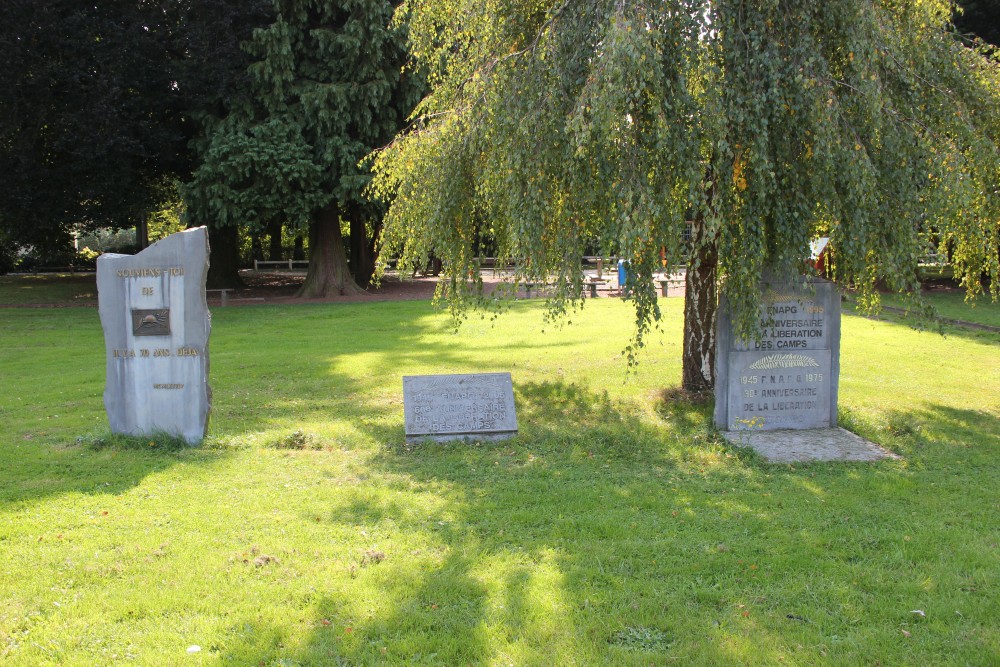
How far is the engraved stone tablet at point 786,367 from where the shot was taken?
337 inches

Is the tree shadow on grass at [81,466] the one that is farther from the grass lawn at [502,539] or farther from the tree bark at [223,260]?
the tree bark at [223,260]

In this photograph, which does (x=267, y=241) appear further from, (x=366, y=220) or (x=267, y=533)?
(x=267, y=533)

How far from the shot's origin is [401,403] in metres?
10.5

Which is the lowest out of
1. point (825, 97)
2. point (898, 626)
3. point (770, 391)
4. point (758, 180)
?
point (898, 626)

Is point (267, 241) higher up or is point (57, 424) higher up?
point (267, 241)

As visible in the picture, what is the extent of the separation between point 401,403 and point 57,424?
398 centimetres

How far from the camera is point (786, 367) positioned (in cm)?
866

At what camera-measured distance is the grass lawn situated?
424 cm

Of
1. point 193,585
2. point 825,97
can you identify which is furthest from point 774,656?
point 825,97

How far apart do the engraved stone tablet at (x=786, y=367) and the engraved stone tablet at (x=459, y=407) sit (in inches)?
90.3

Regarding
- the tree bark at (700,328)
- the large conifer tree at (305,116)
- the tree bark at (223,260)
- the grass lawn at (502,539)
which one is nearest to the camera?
the grass lawn at (502,539)

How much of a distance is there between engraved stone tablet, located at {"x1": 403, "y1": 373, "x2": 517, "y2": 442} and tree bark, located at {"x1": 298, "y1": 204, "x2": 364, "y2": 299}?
60.8ft

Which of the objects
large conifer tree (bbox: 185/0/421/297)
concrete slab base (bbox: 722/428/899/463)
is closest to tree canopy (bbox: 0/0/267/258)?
large conifer tree (bbox: 185/0/421/297)

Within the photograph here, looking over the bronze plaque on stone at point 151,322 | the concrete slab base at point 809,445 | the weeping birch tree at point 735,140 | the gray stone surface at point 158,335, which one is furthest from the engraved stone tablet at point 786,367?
the bronze plaque on stone at point 151,322
